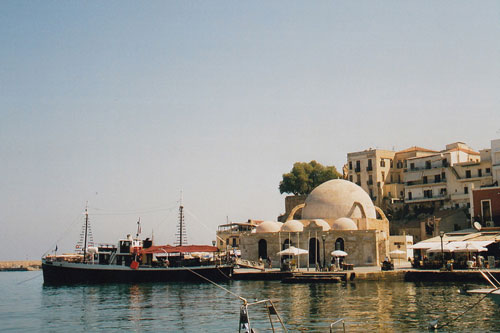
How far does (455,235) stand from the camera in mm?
45656

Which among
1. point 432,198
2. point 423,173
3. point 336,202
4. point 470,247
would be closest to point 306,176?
point 423,173

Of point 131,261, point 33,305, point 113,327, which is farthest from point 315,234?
point 113,327

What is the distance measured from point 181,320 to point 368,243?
93.6ft

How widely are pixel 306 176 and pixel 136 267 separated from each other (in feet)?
123

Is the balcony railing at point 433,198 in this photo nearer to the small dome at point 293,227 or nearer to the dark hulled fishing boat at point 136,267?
the small dome at point 293,227

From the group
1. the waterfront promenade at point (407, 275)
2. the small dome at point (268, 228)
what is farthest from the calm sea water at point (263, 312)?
the small dome at point (268, 228)

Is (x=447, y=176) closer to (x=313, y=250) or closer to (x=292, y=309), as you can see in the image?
(x=313, y=250)

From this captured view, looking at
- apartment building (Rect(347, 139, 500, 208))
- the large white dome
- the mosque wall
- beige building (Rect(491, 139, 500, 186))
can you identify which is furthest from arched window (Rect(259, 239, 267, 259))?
apartment building (Rect(347, 139, 500, 208))

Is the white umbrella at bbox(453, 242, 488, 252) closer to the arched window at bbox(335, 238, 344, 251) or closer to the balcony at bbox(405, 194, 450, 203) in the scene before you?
the arched window at bbox(335, 238, 344, 251)

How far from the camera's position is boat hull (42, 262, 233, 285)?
150ft

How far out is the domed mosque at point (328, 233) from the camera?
4859cm

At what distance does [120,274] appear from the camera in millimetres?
49781

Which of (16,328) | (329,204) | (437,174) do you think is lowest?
(16,328)

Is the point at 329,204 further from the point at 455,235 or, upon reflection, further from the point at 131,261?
the point at 131,261
